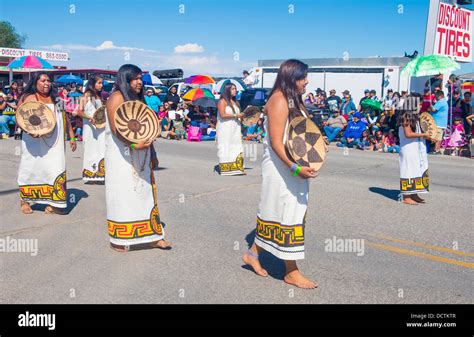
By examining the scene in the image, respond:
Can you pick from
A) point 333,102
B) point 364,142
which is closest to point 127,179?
point 364,142

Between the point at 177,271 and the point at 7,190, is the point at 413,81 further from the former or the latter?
the point at 177,271

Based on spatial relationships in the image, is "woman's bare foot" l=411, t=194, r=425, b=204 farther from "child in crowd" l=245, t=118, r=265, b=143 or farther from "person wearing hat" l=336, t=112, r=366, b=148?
"child in crowd" l=245, t=118, r=265, b=143

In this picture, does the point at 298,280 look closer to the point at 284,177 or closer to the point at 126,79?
the point at 284,177

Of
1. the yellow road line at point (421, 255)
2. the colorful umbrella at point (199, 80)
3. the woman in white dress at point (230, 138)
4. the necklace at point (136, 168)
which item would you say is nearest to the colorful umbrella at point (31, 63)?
the colorful umbrella at point (199, 80)

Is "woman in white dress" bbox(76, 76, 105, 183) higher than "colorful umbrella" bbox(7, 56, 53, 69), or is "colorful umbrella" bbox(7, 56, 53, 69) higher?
"colorful umbrella" bbox(7, 56, 53, 69)

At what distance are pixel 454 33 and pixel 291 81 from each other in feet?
57.0

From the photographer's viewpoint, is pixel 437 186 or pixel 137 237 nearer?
pixel 137 237

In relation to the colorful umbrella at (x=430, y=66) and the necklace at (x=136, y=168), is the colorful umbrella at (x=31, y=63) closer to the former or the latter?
the colorful umbrella at (x=430, y=66)

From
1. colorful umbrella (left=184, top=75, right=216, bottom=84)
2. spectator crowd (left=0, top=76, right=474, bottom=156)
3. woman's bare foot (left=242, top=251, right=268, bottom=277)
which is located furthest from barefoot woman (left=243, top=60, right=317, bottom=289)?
colorful umbrella (left=184, top=75, right=216, bottom=84)

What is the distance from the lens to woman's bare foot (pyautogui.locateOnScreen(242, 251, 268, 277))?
17.5 feet

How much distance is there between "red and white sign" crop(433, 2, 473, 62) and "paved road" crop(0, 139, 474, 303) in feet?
33.5

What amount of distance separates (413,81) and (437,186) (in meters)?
10.6
